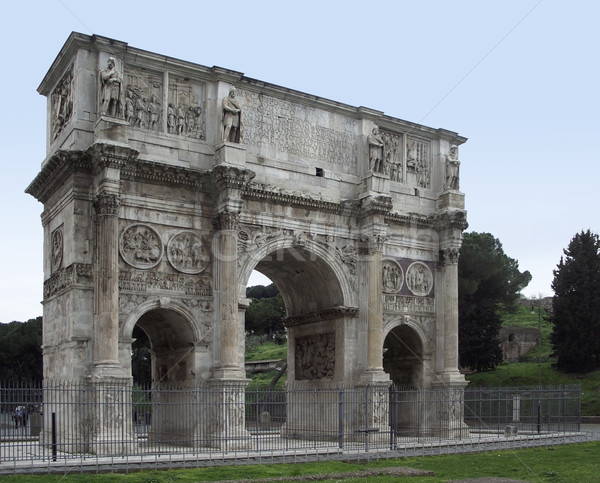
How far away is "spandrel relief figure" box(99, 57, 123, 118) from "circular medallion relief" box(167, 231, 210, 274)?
12.4 feet

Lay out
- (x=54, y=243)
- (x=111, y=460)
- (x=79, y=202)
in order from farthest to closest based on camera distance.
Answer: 1. (x=54, y=243)
2. (x=79, y=202)
3. (x=111, y=460)

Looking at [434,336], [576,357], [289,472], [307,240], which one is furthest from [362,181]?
[576,357]

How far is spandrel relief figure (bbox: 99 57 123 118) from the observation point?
20.4 meters

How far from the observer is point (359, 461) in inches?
722

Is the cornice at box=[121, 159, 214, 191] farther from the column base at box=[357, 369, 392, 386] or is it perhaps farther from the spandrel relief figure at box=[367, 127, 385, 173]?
the column base at box=[357, 369, 392, 386]

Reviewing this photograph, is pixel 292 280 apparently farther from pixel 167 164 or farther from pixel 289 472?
pixel 289 472

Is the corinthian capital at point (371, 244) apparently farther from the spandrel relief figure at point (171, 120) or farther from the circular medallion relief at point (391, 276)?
the spandrel relief figure at point (171, 120)

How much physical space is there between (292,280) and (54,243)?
323 inches

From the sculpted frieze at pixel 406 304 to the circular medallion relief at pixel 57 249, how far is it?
10.4m

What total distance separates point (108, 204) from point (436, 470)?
10311mm

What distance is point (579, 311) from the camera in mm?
43688

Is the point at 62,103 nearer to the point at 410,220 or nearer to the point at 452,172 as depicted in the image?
the point at 410,220

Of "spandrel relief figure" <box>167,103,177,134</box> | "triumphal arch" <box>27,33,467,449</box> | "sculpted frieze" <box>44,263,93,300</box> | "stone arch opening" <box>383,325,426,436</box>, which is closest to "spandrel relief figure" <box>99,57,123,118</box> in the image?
"triumphal arch" <box>27,33,467,449</box>

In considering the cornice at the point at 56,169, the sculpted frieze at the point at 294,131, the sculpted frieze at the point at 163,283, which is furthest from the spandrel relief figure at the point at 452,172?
the cornice at the point at 56,169
